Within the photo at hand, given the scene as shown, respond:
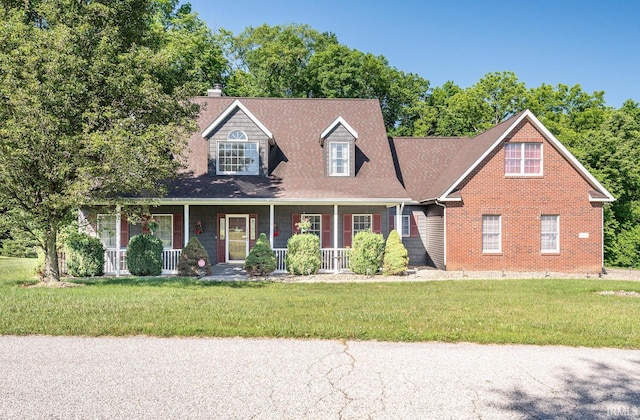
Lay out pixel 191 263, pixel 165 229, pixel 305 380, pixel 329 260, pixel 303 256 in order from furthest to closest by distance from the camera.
Answer: pixel 165 229 < pixel 329 260 < pixel 303 256 < pixel 191 263 < pixel 305 380

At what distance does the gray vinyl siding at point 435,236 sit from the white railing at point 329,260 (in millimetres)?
4194

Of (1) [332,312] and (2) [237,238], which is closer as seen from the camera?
(1) [332,312]

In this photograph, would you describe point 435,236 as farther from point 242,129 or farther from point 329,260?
point 242,129

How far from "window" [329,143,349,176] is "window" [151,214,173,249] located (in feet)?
23.8

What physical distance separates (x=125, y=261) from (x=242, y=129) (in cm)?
706

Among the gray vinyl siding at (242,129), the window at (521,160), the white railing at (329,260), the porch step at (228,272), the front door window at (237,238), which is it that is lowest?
the porch step at (228,272)

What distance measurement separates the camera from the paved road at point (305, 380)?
4508 millimetres

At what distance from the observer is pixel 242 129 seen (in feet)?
63.8

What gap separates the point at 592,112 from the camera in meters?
35.7

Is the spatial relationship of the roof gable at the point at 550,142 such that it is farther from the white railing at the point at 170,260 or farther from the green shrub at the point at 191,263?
the white railing at the point at 170,260

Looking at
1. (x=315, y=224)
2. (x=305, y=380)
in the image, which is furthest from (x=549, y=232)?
(x=305, y=380)

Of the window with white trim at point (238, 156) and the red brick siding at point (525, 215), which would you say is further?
the window with white trim at point (238, 156)

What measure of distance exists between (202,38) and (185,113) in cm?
2008

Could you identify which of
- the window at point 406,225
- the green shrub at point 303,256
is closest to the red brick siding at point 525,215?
the window at point 406,225
